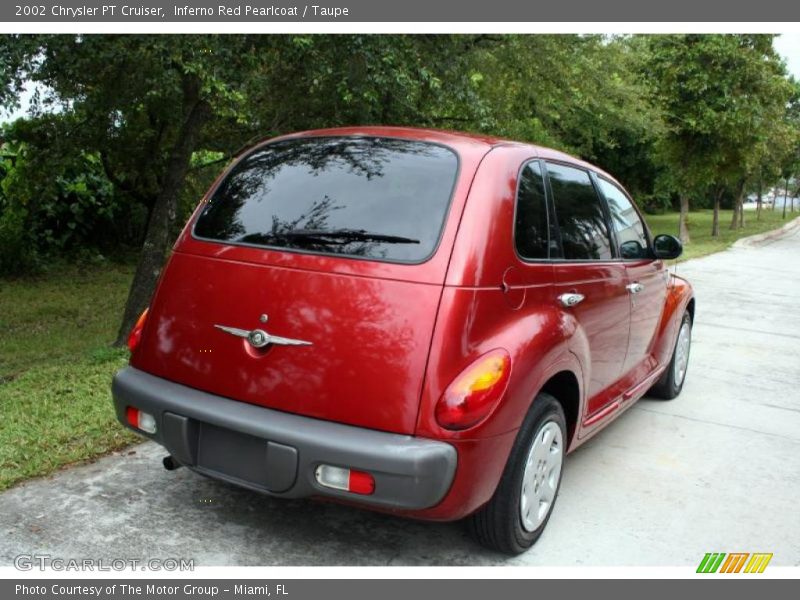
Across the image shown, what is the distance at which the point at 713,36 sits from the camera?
821 inches

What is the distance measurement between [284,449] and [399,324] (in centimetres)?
64

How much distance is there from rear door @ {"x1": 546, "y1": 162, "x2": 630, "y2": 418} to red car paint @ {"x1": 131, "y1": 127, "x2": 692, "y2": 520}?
0.45 ft

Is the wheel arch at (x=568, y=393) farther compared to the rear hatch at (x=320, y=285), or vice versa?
the wheel arch at (x=568, y=393)

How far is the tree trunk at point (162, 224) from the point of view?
8234mm

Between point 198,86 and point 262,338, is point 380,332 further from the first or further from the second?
point 198,86

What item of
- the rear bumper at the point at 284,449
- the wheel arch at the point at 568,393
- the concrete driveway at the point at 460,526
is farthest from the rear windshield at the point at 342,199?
the concrete driveway at the point at 460,526

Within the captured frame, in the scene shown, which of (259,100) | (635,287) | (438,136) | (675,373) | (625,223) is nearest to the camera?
(438,136)

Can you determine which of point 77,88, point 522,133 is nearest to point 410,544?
point 77,88

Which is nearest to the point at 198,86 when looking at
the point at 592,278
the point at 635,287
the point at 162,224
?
the point at 162,224

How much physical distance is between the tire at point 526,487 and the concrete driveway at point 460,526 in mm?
114

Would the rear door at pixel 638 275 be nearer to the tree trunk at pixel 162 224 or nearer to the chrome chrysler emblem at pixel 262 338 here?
the chrome chrysler emblem at pixel 262 338

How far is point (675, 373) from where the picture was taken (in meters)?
5.79

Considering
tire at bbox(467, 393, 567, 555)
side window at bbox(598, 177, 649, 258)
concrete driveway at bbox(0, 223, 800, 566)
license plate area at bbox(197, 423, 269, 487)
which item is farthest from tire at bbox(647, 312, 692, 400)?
license plate area at bbox(197, 423, 269, 487)

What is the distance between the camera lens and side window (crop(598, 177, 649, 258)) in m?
4.40
